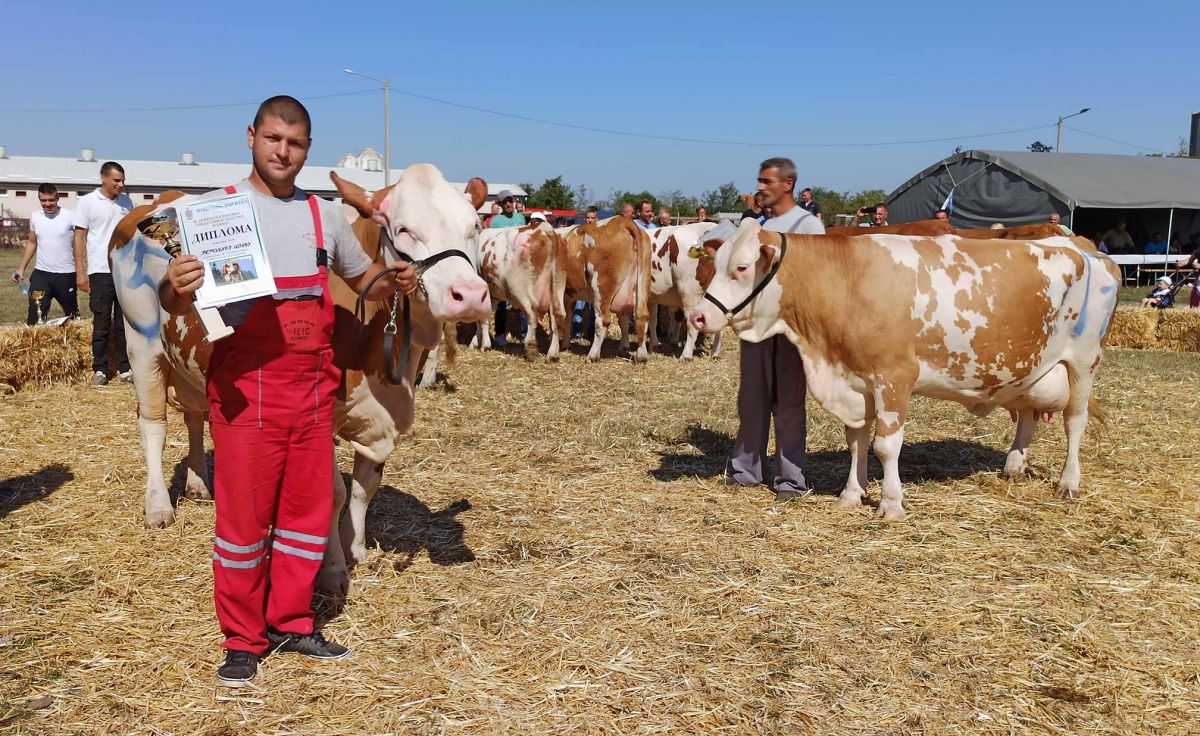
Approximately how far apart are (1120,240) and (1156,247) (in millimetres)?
1556

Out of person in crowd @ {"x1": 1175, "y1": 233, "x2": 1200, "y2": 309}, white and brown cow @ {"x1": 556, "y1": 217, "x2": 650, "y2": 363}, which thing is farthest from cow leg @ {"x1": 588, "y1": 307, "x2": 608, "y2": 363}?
person in crowd @ {"x1": 1175, "y1": 233, "x2": 1200, "y2": 309}

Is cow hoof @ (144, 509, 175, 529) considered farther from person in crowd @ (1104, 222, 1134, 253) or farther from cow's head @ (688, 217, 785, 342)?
person in crowd @ (1104, 222, 1134, 253)

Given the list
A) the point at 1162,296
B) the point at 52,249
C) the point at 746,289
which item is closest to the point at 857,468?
the point at 746,289

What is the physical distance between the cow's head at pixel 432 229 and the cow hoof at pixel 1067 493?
14.9ft

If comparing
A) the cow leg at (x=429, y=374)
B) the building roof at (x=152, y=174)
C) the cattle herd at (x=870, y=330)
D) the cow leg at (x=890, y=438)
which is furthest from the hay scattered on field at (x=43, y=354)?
the building roof at (x=152, y=174)

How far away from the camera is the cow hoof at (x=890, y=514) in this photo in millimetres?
5363

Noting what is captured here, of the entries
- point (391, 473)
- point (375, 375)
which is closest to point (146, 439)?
point (391, 473)

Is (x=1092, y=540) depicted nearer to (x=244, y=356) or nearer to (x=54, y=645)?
(x=244, y=356)

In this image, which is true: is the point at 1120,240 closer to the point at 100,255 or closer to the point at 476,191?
the point at 100,255

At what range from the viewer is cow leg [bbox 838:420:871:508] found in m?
5.64

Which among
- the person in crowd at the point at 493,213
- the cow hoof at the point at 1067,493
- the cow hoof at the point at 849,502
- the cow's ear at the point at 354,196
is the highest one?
the person in crowd at the point at 493,213

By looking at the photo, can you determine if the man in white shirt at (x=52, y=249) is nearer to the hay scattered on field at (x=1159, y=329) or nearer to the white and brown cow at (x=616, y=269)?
the white and brown cow at (x=616, y=269)

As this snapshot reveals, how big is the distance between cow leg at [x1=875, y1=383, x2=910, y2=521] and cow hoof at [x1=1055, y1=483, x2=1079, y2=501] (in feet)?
4.40

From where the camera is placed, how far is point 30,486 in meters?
5.80
